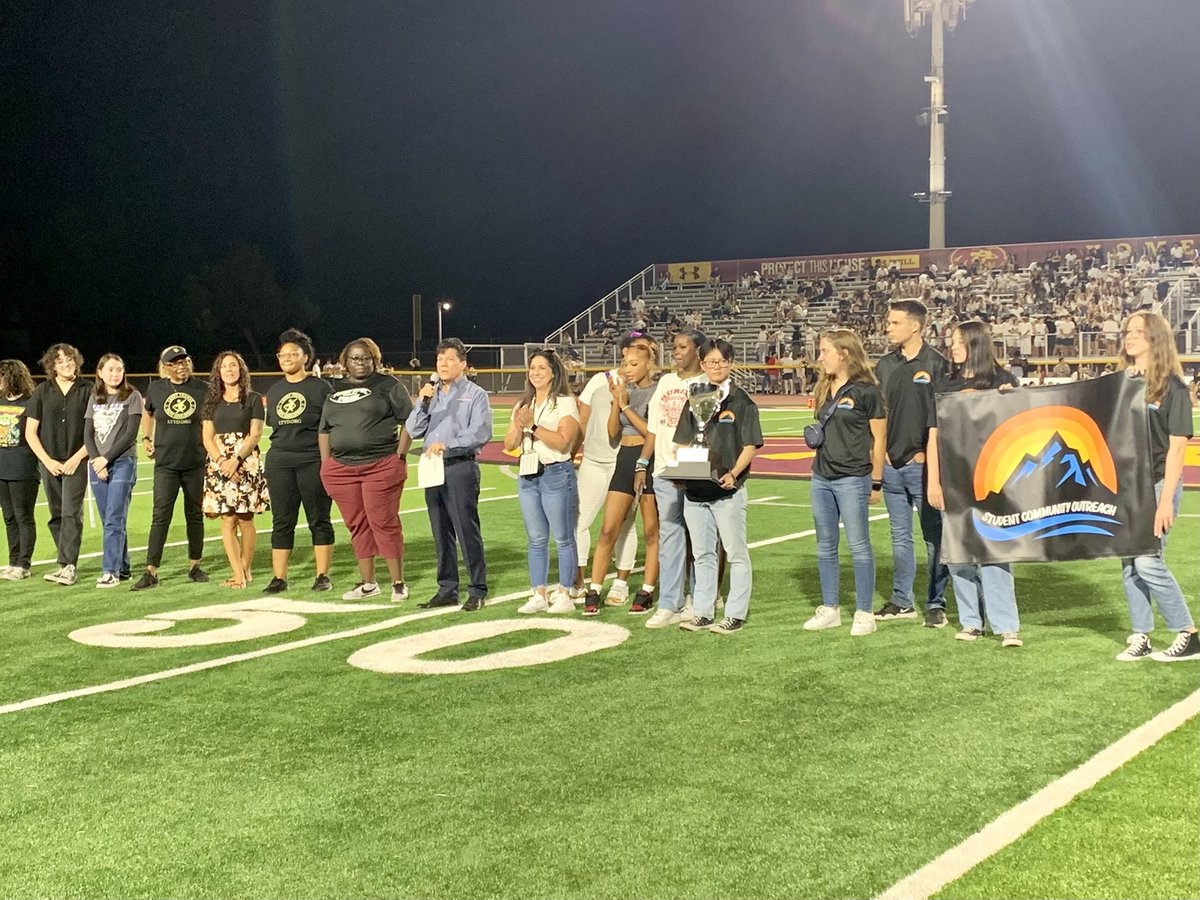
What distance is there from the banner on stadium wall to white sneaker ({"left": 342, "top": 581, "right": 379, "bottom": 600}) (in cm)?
414

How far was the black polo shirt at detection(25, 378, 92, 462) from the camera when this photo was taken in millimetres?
10258

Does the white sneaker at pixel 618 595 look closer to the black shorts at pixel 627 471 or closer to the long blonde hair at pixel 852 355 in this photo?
the black shorts at pixel 627 471

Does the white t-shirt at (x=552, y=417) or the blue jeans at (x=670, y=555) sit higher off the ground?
the white t-shirt at (x=552, y=417)

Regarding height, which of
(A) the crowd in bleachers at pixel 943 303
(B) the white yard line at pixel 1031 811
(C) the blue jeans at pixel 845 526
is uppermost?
(A) the crowd in bleachers at pixel 943 303

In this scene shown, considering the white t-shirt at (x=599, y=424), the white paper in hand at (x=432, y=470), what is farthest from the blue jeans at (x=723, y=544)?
the white paper in hand at (x=432, y=470)

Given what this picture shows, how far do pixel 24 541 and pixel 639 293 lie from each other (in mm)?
46189

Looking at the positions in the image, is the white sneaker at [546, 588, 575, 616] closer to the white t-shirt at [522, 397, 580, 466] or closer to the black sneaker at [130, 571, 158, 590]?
the white t-shirt at [522, 397, 580, 466]

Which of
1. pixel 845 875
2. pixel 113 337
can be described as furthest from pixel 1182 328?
pixel 113 337

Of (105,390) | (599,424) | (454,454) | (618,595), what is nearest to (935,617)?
(618,595)

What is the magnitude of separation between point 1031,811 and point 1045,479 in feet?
9.30

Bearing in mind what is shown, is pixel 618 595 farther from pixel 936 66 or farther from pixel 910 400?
pixel 936 66

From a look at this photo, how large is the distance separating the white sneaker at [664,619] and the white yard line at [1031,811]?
3.03 meters

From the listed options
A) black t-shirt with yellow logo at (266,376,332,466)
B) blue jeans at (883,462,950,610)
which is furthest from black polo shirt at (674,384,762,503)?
black t-shirt with yellow logo at (266,376,332,466)

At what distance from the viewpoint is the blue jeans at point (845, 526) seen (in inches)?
292
